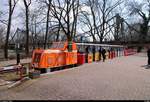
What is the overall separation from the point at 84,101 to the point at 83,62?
62.9ft

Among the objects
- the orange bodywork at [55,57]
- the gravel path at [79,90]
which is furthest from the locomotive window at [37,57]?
the gravel path at [79,90]

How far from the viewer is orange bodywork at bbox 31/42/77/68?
23703 mm

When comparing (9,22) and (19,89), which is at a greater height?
(9,22)

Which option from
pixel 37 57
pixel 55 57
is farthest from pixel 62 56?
pixel 37 57

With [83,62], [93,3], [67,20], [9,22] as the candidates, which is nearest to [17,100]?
[83,62]

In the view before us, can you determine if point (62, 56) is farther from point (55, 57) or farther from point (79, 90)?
point (79, 90)

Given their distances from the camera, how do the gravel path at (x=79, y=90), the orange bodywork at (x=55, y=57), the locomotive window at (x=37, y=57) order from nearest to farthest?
the gravel path at (x=79, y=90) < the orange bodywork at (x=55, y=57) < the locomotive window at (x=37, y=57)

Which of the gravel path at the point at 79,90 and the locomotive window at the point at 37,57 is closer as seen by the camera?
the gravel path at the point at 79,90

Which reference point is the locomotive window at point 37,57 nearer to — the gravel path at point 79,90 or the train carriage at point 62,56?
the train carriage at point 62,56

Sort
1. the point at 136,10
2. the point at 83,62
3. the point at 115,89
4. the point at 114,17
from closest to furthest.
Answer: the point at 115,89 < the point at 83,62 < the point at 114,17 < the point at 136,10

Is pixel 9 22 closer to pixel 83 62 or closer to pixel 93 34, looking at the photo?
pixel 83 62

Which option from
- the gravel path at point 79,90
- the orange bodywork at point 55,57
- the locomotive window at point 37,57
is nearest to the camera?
the gravel path at point 79,90

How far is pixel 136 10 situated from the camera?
79.3 metres

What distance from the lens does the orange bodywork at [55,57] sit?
77.8 feet
